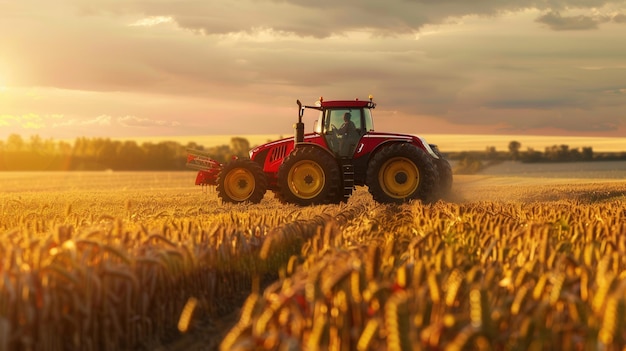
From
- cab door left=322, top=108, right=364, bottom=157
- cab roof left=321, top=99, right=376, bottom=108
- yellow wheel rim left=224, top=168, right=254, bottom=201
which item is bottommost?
yellow wheel rim left=224, top=168, right=254, bottom=201

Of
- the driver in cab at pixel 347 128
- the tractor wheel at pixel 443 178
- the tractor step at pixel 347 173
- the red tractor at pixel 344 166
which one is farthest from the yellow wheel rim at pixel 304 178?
the tractor wheel at pixel 443 178

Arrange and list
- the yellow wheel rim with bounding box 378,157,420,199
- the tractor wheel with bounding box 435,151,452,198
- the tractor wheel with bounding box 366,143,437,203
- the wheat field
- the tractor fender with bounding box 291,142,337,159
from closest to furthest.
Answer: the wheat field < the tractor wheel with bounding box 366,143,437,203 < the yellow wheel rim with bounding box 378,157,420,199 < the tractor fender with bounding box 291,142,337,159 < the tractor wheel with bounding box 435,151,452,198

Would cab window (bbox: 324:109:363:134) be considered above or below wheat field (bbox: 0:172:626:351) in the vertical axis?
above

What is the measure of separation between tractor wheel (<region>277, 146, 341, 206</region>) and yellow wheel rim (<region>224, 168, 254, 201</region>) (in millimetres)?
1105

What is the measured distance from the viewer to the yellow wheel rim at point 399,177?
651 inches

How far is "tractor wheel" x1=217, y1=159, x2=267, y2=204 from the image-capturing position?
17672 mm

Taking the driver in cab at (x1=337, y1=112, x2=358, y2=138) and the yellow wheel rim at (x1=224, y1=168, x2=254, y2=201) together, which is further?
the yellow wheel rim at (x1=224, y1=168, x2=254, y2=201)

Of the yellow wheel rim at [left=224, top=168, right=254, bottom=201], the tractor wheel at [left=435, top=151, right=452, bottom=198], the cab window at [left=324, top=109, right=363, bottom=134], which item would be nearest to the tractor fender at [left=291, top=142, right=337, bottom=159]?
the cab window at [left=324, top=109, right=363, bottom=134]

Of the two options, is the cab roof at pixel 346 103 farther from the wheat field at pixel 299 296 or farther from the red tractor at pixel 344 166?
the wheat field at pixel 299 296

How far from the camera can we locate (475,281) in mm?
4629

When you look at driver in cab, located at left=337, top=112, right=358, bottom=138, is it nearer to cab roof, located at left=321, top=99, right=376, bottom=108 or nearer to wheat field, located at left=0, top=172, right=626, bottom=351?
cab roof, located at left=321, top=99, right=376, bottom=108

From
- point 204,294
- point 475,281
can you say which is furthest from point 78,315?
point 475,281

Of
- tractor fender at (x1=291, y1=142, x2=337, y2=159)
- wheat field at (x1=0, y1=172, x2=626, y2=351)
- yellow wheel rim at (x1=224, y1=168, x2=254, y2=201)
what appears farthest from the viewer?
yellow wheel rim at (x1=224, y1=168, x2=254, y2=201)

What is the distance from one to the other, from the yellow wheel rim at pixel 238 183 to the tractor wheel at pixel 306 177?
1.11m
